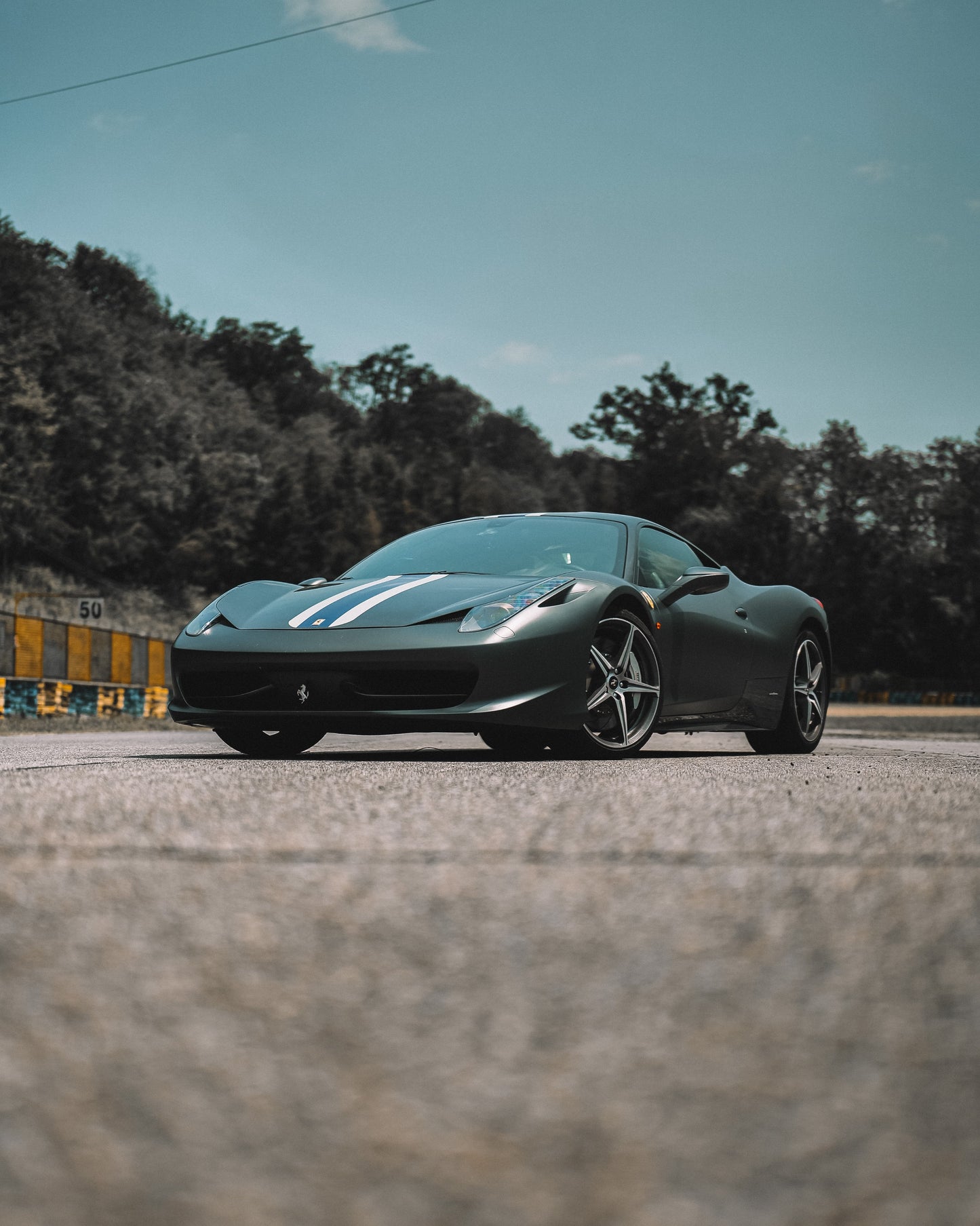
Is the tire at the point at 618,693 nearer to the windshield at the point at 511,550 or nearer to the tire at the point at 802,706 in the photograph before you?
the windshield at the point at 511,550

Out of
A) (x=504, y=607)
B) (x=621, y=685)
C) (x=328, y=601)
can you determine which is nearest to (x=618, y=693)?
(x=621, y=685)

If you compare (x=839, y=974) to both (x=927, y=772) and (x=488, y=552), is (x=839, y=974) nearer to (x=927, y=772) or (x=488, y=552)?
(x=927, y=772)

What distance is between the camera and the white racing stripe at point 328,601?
20.0 ft

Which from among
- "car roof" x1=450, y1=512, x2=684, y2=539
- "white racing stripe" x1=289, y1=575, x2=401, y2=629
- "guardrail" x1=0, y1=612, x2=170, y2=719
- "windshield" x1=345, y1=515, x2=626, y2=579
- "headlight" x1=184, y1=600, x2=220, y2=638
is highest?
"car roof" x1=450, y1=512, x2=684, y2=539

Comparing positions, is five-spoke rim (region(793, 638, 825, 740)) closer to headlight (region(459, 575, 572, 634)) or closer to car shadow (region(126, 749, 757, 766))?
car shadow (region(126, 749, 757, 766))

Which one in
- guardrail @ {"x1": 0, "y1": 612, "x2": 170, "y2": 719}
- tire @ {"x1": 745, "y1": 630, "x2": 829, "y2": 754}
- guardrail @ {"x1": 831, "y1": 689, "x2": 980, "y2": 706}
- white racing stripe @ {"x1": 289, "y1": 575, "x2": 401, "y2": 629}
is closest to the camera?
white racing stripe @ {"x1": 289, "y1": 575, "x2": 401, "y2": 629}

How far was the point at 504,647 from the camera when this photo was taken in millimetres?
5738

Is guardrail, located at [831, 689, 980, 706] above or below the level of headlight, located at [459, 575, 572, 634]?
below

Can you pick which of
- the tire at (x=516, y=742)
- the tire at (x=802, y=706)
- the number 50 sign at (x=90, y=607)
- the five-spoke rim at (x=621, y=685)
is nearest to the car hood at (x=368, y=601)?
the five-spoke rim at (x=621, y=685)

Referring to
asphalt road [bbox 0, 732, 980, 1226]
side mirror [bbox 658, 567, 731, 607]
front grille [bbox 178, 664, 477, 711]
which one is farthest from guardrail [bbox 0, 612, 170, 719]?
asphalt road [bbox 0, 732, 980, 1226]

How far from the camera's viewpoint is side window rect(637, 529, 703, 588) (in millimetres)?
6992

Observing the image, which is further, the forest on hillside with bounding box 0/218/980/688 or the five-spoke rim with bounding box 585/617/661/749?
the forest on hillside with bounding box 0/218/980/688

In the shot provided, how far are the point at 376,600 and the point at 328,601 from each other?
10.0 inches

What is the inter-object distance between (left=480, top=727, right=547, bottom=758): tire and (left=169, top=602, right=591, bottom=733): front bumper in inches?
9.0
